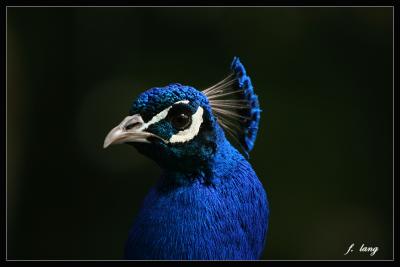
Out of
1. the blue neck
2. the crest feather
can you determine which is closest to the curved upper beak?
the blue neck

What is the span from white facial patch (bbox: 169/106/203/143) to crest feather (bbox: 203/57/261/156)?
6.0 inches

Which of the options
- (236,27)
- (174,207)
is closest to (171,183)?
(174,207)

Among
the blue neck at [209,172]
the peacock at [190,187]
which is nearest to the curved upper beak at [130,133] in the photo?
the peacock at [190,187]

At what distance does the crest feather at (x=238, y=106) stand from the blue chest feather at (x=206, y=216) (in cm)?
10

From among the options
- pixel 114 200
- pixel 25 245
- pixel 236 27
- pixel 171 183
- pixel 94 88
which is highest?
pixel 236 27

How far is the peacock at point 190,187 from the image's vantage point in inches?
59.0

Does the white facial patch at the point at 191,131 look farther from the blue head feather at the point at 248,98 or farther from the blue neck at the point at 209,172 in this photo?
the blue head feather at the point at 248,98

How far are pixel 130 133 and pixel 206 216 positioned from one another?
30 centimetres

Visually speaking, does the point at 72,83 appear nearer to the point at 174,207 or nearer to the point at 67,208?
the point at 67,208

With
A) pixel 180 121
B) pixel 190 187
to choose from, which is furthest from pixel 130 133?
pixel 190 187

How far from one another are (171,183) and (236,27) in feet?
6.68

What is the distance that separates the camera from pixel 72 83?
3.70 metres

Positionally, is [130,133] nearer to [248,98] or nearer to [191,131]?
[191,131]

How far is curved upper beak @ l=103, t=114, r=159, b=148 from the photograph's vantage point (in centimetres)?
146
